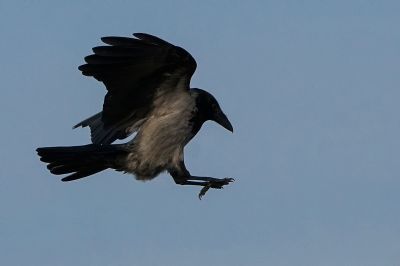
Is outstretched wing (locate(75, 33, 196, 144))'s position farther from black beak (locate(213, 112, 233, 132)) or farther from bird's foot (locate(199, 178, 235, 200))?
bird's foot (locate(199, 178, 235, 200))

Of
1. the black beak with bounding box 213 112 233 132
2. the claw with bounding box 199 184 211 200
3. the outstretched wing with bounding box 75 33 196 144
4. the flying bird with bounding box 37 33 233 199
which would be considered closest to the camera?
the outstretched wing with bounding box 75 33 196 144

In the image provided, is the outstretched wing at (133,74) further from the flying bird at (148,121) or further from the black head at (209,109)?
the black head at (209,109)

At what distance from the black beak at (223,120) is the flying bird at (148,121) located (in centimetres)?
2

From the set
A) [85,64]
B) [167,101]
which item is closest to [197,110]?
[167,101]

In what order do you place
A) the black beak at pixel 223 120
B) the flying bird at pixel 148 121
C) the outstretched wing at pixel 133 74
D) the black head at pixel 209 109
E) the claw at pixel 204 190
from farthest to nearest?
the black beak at pixel 223 120, the black head at pixel 209 109, the claw at pixel 204 190, the flying bird at pixel 148 121, the outstretched wing at pixel 133 74

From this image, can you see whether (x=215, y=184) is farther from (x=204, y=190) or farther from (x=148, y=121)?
(x=148, y=121)

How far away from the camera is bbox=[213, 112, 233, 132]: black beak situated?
19.4 m

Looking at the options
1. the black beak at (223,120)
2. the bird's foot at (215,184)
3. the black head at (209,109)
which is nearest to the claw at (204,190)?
the bird's foot at (215,184)

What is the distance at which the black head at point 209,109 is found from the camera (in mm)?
19141

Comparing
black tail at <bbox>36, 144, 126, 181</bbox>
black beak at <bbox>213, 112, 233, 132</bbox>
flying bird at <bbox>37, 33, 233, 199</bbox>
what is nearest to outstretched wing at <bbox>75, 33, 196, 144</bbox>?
flying bird at <bbox>37, 33, 233, 199</bbox>

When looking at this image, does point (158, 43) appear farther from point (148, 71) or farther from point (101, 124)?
point (101, 124)

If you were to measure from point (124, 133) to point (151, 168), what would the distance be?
584mm

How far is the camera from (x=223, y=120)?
19516 mm

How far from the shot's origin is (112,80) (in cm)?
1853
